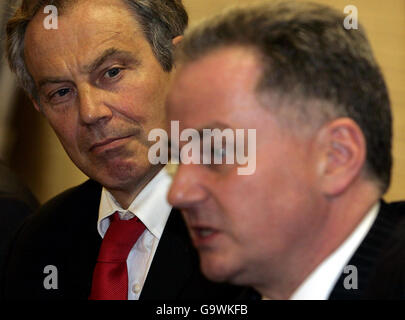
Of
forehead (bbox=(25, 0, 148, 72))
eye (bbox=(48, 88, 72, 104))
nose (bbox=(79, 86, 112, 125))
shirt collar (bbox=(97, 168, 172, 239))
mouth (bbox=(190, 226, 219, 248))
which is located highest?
forehead (bbox=(25, 0, 148, 72))

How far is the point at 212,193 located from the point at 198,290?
1.46 ft

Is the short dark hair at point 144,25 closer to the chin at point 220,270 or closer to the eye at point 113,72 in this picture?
the eye at point 113,72

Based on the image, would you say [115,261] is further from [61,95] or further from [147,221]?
[61,95]

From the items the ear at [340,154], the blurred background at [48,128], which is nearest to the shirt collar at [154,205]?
the ear at [340,154]

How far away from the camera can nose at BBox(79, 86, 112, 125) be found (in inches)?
63.6

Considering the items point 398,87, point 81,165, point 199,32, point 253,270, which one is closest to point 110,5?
point 81,165

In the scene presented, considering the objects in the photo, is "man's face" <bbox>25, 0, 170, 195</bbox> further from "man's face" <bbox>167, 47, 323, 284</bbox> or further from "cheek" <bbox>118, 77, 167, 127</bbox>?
"man's face" <bbox>167, 47, 323, 284</bbox>

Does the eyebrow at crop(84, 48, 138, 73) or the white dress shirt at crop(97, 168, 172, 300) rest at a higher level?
the eyebrow at crop(84, 48, 138, 73)

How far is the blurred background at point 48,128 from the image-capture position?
250cm

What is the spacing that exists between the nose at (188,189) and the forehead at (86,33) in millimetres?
597

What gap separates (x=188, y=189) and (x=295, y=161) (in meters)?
0.17

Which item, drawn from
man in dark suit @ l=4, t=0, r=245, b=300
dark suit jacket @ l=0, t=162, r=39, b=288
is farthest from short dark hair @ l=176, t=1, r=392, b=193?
dark suit jacket @ l=0, t=162, r=39, b=288

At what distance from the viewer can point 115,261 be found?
1.65 metres

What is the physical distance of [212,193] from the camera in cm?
111
